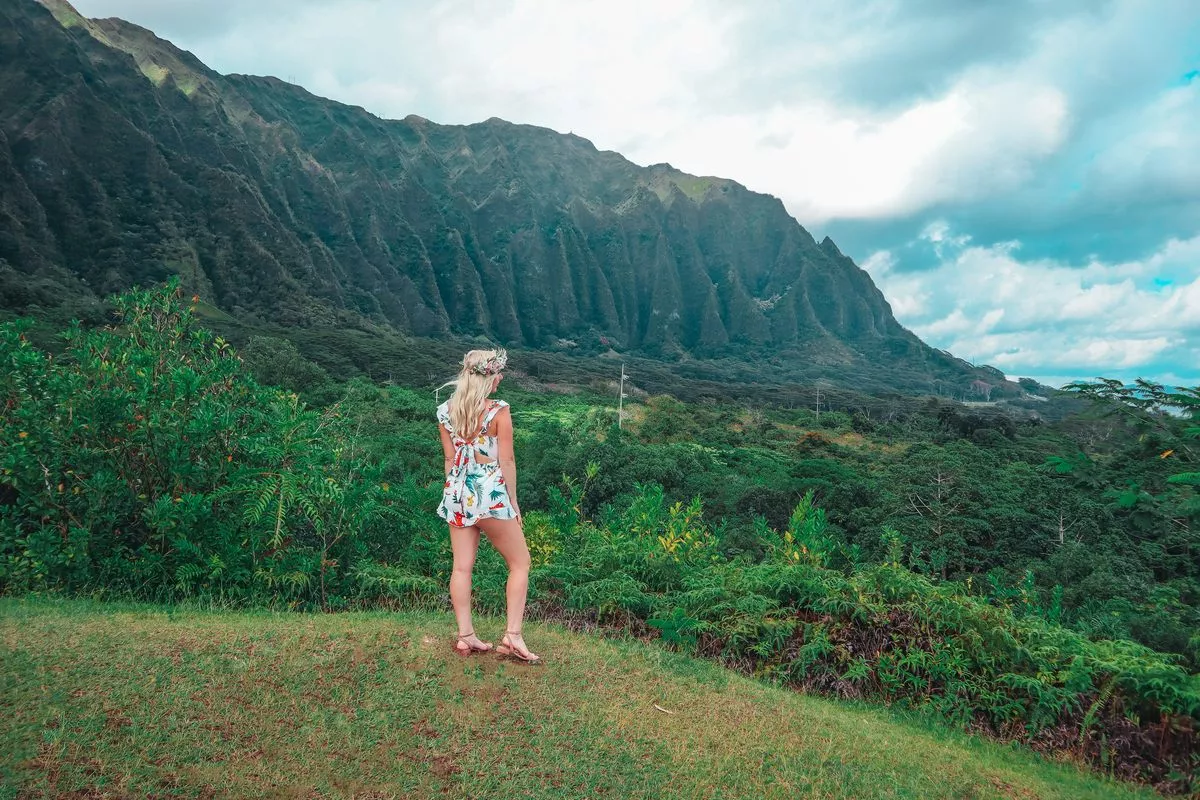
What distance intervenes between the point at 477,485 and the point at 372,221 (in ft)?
391

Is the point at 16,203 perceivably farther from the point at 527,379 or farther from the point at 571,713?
the point at 571,713

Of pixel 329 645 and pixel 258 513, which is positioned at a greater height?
pixel 258 513

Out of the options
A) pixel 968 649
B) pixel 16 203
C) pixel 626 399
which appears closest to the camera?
pixel 968 649

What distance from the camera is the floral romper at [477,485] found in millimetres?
4805

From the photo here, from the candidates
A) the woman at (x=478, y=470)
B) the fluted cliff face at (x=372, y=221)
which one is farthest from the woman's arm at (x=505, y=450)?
the fluted cliff face at (x=372, y=221)

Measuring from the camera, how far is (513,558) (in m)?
4.96

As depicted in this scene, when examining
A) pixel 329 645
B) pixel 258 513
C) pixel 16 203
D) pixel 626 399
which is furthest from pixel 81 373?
pixel 16 203

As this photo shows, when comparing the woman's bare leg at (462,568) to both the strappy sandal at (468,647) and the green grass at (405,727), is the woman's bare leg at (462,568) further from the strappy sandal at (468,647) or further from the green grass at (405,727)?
the green grass at (405,727)

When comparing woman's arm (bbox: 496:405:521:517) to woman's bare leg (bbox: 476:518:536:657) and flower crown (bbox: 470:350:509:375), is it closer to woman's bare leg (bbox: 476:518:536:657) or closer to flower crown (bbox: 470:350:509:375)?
woman's bare leg (bbox: 476:518:536:657)

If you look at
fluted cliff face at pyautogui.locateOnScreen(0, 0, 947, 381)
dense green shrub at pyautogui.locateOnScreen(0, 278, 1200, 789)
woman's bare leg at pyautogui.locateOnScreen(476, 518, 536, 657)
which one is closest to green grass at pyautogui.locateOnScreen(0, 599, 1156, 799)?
woman's bare leg at pyautogui.locateOnScreen(476, 518, 536, 657)

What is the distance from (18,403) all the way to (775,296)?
165 m

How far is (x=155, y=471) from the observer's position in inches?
259

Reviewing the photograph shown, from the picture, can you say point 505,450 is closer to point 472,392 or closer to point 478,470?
point 478,470

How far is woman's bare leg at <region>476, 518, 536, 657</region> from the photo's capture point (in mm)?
4863
